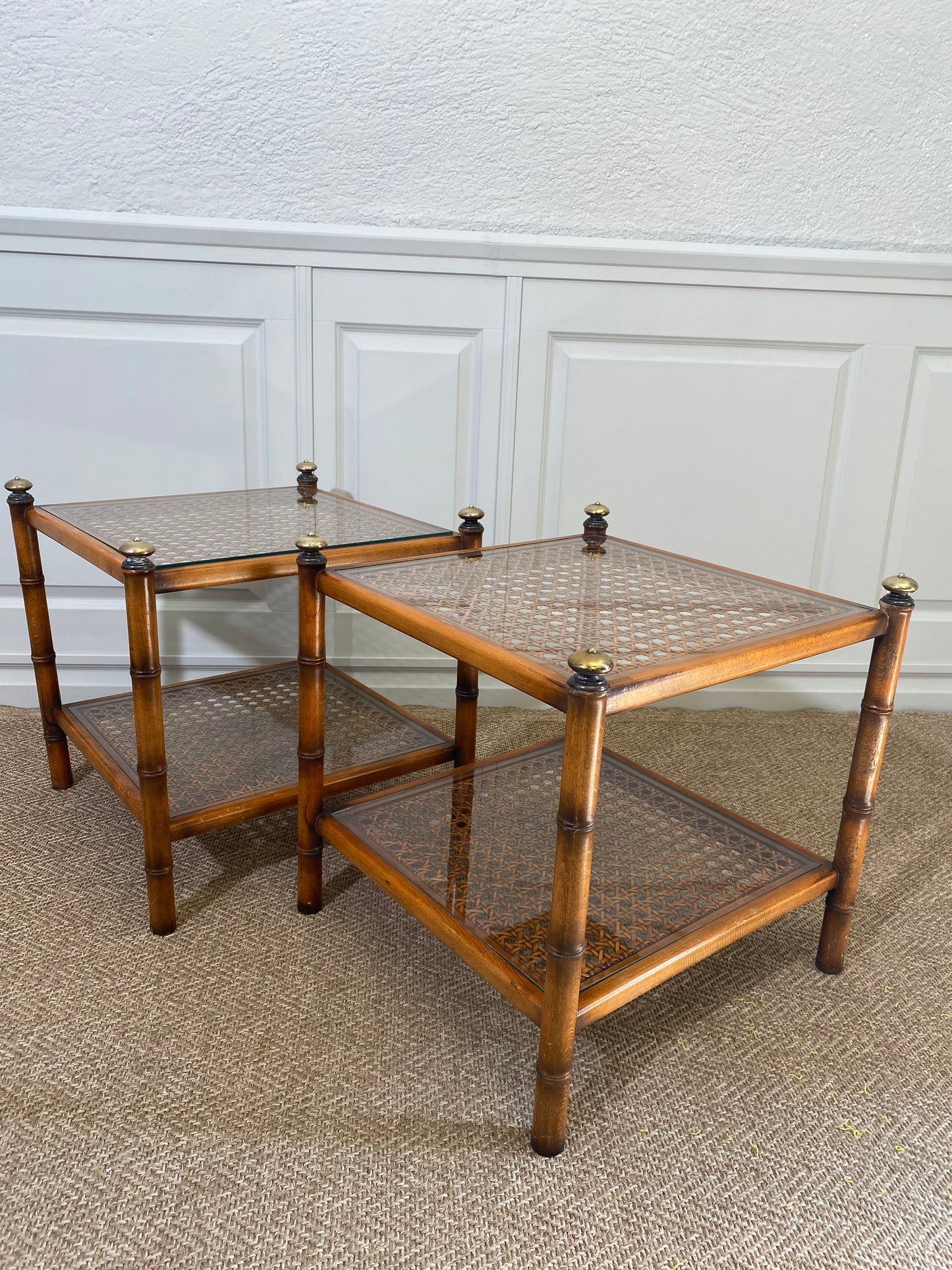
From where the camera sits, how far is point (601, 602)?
91 cm

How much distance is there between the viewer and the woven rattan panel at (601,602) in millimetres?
786

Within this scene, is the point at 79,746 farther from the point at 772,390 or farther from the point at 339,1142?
the point at 772,390

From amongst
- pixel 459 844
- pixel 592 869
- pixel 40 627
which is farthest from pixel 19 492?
pixel 592 869

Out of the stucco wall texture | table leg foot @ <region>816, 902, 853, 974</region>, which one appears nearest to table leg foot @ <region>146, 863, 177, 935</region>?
table leg foot @ <region>816, 902, 853, 974</region>

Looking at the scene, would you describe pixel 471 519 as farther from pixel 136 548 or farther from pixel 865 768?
pixel 865 768

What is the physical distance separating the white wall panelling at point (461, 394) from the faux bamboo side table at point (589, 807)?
1.54 ft

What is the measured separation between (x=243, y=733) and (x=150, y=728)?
29cm

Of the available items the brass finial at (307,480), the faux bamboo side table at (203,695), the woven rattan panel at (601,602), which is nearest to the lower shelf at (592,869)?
the faux bamboo side table at (203,695)

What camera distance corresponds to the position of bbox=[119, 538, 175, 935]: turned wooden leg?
3.05ft

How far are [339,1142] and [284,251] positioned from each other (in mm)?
1216

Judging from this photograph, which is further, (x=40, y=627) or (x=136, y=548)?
(x=40, y=627)

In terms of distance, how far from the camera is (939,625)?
174 cm

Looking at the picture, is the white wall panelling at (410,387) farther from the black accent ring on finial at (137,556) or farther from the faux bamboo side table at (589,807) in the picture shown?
the black accent ring on finial at (137,556)

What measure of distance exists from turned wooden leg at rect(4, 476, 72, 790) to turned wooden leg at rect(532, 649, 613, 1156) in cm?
84
